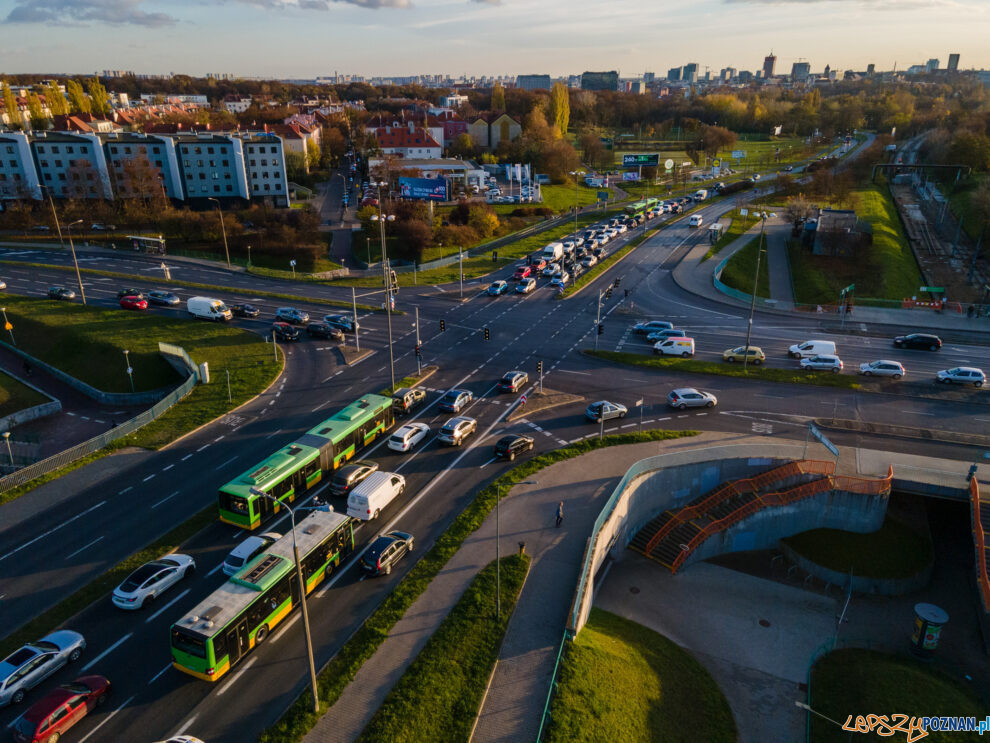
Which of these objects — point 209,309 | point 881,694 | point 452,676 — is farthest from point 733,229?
point 452,676

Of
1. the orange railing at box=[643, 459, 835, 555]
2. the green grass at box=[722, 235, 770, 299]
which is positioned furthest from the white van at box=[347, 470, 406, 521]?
the green grass at box=[722, 235, 770, 299]

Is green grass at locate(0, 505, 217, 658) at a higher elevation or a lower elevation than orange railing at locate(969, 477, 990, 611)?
higher

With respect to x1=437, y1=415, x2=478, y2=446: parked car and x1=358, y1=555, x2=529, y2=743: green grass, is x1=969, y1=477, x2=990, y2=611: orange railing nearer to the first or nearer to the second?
x1=358, y1=555, x2=529, y2=743: green grass

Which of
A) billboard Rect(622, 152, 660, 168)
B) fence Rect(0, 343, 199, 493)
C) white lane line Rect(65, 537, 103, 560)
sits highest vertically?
billboard Rect(622, 152, 660, 168)

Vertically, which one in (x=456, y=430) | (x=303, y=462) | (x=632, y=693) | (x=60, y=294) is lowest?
(x=632, y=693)

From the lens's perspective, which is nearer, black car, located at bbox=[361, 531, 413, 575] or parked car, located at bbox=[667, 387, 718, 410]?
black car, located at bbox=[361, 531, 413, 575]

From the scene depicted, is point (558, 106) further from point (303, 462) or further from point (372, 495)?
point (372, 495)
